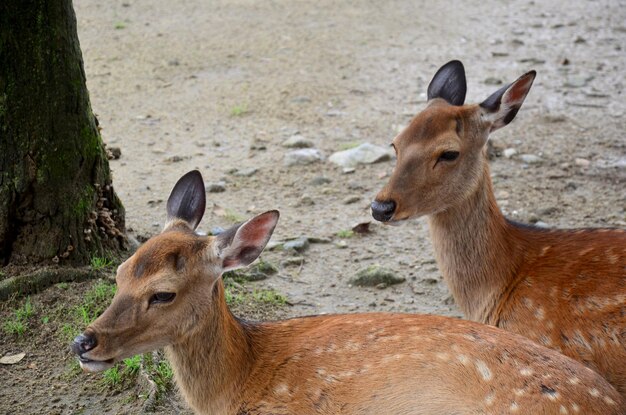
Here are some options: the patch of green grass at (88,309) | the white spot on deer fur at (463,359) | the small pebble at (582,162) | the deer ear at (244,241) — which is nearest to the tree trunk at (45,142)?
the patch of green grass at (88,309)

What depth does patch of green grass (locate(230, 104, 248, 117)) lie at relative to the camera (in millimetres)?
10523

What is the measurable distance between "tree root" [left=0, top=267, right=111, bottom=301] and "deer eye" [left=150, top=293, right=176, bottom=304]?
1879 mm

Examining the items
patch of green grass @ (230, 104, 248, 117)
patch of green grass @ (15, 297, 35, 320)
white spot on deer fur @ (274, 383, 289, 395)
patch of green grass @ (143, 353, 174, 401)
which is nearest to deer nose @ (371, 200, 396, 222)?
white spot on deer fur @ (274, 383, 289, 395)

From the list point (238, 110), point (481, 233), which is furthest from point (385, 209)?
point (238, 110)

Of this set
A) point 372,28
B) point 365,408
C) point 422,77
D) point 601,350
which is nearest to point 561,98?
point 422,77

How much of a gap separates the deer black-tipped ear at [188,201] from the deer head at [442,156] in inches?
47.0

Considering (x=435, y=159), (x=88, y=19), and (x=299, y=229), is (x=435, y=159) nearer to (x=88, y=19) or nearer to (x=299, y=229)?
(x=299, y=229)

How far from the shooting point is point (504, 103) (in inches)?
238

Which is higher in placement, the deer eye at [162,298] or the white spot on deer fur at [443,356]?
the deer eye at [162,298]

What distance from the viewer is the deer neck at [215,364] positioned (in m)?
4.92

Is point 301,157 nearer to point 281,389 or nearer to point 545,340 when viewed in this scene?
point 545,340

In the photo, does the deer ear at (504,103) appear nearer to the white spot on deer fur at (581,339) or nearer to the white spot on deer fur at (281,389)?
the white spot on deer fur at (581,339)

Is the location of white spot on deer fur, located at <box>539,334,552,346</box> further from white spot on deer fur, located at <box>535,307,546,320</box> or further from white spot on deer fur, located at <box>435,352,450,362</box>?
white spot on deer fur, located at <box>435,352,450,362</box>

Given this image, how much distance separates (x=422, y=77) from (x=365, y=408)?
7532 millimetres
